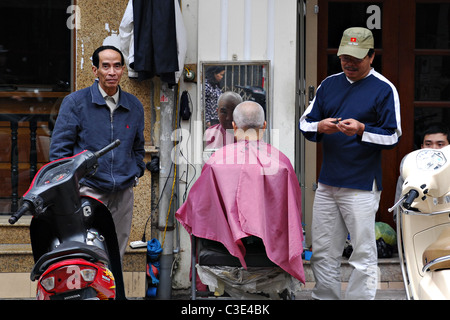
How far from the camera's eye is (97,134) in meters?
4.30

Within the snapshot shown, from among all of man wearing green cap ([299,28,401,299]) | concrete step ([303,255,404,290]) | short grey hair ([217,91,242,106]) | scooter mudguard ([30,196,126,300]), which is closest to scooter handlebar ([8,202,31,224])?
scooter mudguard ([30,196,126,300])

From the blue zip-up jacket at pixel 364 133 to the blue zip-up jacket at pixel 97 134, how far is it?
132 centimetres

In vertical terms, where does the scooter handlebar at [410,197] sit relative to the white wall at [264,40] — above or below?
below

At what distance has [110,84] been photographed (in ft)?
14.2

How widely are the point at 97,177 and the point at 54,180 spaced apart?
107cm

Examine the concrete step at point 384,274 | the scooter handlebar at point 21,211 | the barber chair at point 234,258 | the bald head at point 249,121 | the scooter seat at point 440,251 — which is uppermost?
the bald head at point 249,121

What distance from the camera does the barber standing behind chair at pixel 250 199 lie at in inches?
165

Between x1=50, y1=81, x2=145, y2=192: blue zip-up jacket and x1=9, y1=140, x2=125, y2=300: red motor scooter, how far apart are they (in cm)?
72

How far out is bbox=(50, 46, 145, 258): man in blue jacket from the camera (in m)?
4.27

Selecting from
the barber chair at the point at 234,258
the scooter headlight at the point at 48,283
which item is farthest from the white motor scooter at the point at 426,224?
the scooter headlight at the point at 48,283

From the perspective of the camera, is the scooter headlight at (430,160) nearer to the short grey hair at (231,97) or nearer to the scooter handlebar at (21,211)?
the scooter handlebar at (21,211)

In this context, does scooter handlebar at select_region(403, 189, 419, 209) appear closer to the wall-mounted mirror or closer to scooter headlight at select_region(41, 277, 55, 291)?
scooter headlight at select_region(41, 277, 55, 291)

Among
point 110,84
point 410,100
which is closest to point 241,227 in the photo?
point 110,84
